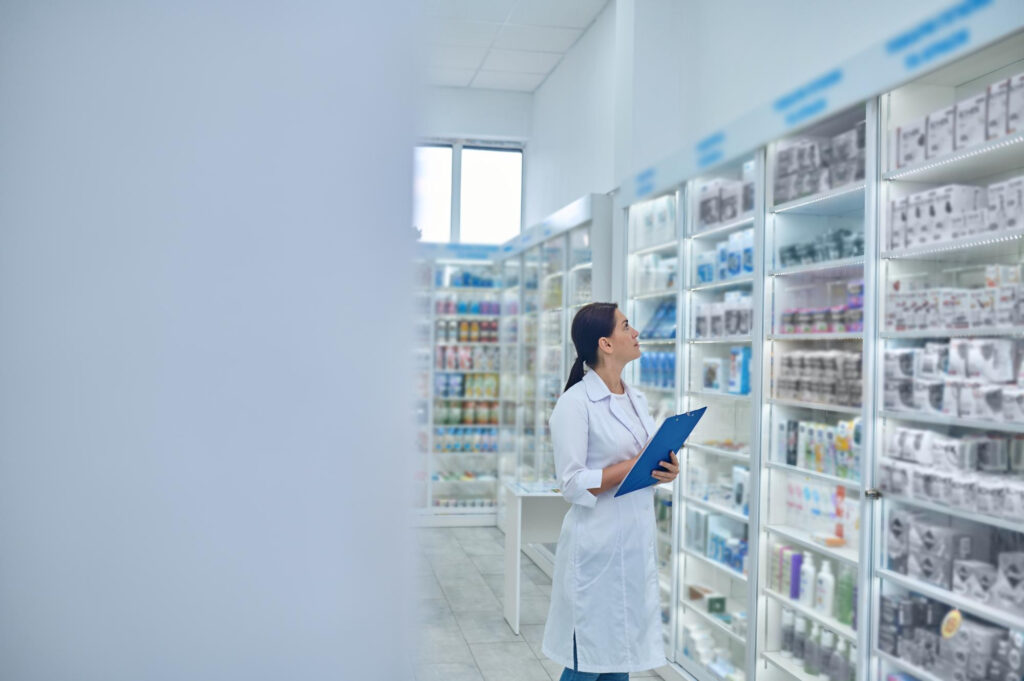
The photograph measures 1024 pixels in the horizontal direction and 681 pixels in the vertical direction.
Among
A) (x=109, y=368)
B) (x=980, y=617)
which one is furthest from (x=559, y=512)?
(x=109, y=368)

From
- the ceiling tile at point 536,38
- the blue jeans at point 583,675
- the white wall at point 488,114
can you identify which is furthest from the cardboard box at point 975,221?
the white wall at point 488,114

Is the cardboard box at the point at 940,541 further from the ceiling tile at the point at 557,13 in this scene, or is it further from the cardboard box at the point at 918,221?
the ceiling tile at the point at 557,13

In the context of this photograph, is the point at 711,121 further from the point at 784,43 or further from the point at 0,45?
the point at 0,45

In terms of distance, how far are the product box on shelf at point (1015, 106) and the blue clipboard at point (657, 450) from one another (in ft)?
4.12

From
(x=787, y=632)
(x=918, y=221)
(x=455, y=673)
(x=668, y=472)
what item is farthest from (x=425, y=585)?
(x=455, y=673)

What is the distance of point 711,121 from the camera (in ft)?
17.7

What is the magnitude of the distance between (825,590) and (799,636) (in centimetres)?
33

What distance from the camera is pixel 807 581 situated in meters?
3.66

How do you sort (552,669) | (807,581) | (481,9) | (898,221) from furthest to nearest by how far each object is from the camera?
(481,9) → (552,669) → (807,581) → (898,221)

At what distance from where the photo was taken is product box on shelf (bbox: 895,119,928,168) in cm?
292

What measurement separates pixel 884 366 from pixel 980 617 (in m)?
0.91

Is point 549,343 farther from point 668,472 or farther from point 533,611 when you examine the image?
point 668,472

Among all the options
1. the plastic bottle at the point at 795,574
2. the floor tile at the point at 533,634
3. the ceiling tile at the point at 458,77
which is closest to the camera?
the plastic bottle at the point at 795,574

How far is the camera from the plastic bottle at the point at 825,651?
11.5 feet
